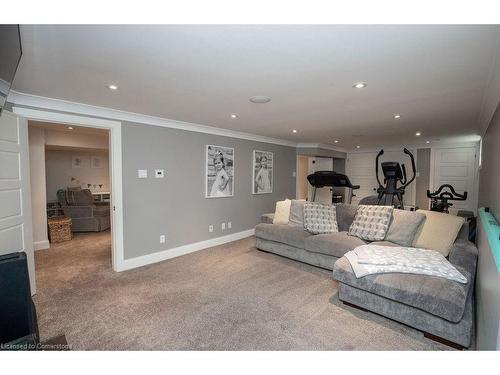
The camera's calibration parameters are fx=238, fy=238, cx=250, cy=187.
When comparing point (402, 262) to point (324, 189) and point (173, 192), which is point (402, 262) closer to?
point (173, 192)

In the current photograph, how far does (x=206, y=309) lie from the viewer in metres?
2.33

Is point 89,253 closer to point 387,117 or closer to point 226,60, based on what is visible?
point 226,60

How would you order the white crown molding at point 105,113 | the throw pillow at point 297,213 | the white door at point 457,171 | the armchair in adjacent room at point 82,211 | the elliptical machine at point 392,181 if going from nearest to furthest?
the white crown molding at point 105,113
the elliptical machine at point 392,181
the throw pillow at point 297,213
the armchair in adjacent room at point 82,211
the white door at point 457,171

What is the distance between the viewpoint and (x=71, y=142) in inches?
196

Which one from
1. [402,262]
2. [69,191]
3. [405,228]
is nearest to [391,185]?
[405,228]

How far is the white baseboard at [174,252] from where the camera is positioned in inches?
131

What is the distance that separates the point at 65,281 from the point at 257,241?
2687 mm

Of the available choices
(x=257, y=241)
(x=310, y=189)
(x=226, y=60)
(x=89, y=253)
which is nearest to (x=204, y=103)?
(x=226, y=60)

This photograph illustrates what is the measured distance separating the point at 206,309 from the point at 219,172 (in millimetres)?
2586

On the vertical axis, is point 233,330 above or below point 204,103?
below

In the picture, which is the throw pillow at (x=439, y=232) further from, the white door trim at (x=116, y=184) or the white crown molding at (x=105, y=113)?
the white door trim at (x=116, y=184)

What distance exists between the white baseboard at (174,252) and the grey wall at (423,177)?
5109 mm

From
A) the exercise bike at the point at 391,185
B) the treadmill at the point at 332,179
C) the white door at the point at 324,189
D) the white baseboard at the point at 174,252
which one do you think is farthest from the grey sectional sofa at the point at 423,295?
the white door at the point at 324,189

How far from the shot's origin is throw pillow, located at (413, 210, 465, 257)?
2.57 metres
